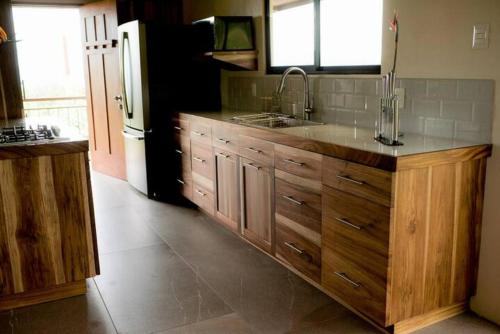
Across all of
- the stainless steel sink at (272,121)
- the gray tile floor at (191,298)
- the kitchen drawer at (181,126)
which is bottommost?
the gray tile floor at (191,298)

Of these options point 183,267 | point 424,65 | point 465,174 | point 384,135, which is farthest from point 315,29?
point 183,267

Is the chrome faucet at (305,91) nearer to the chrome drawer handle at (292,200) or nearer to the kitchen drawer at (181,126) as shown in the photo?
the chrome drawer handle at (292,200)

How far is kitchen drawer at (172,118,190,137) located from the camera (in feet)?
13.6

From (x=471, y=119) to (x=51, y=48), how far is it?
7020 millimetres

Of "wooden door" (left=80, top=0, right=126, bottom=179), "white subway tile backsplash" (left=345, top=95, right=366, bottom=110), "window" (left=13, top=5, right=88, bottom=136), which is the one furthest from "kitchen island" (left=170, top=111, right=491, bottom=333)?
"window" (left=13, top=5, right=88, bottom=136)

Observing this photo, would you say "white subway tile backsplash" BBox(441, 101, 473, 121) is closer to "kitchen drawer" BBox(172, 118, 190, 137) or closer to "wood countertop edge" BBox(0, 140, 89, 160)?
"wood countertop edge" BBox(0, 140, 89, 160)

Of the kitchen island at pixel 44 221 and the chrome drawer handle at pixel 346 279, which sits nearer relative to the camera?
the chrome drawer handle at pixel 346 279

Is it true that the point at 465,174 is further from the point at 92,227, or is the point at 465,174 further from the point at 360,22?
the point at 92,227

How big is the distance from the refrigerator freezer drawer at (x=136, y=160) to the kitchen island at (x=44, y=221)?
1.99 meters

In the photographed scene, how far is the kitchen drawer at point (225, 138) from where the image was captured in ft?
10.9

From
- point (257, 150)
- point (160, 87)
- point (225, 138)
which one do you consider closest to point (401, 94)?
point (257, 150)

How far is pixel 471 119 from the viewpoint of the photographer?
89.8 inches

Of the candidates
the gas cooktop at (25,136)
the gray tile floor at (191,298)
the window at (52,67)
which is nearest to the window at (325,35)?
the gray tile floor at (191,298)

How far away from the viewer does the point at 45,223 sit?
2531 mm
